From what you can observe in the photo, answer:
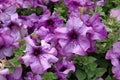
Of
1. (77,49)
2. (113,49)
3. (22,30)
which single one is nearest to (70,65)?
(77,49)

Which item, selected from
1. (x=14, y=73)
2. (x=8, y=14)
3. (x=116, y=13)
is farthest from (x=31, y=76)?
(x=116, y=13)

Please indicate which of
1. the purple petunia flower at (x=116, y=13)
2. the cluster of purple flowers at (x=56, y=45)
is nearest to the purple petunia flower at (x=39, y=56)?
the cluster of purple flowers at (x=56, y=45)

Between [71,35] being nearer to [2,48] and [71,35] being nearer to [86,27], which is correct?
[86,27]

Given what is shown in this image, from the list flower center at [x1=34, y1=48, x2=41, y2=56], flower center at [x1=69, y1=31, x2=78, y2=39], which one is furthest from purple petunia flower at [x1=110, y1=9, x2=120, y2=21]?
flower center at [x1=34, y1=48, x2=41, y2=56]

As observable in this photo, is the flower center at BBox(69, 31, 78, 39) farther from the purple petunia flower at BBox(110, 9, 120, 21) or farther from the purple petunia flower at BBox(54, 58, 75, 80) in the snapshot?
the purple petunia flower at BBox(110, 9, 120, 21)

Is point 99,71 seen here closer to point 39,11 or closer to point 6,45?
point 6,45

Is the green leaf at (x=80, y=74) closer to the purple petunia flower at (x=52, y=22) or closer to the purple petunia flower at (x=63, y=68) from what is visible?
the purple petunia flower at (x=63, y=68)

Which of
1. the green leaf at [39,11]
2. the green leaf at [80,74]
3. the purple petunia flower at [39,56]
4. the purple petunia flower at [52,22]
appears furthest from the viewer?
the green leaf at [39,11]
